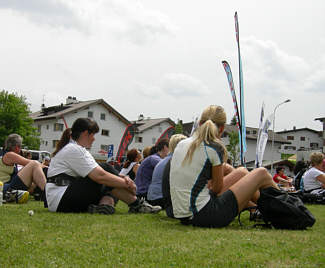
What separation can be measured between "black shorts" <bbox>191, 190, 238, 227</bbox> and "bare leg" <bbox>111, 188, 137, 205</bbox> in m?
1.87

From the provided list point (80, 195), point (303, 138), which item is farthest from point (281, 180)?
point (303, 138)

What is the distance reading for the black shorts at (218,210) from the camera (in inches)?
189

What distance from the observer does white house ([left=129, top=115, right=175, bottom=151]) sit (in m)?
69.7

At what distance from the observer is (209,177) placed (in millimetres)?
4844

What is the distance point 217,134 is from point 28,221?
8.41ft

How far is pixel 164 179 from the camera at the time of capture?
5.51 m

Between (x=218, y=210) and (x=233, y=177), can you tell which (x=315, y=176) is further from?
(x=218, y=210)

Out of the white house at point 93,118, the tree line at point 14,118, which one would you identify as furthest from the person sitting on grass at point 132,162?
the white house at point 93,118

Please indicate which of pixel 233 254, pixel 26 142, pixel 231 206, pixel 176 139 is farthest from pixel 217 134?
pixel 26 142

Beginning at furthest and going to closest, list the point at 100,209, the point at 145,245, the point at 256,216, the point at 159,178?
1. the point at 159,178
2. the point at 100,209
3. the point at 256,216
4. the point at 145,245

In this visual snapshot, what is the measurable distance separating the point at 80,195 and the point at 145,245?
8.56 feet

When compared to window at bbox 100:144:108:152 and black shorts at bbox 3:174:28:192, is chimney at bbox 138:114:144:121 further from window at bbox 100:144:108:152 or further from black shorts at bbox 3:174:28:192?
black shorts at bbox 3:174:28:192

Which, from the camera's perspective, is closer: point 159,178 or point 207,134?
point 207,134

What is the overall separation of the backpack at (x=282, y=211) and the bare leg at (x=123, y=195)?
2.22 metres
